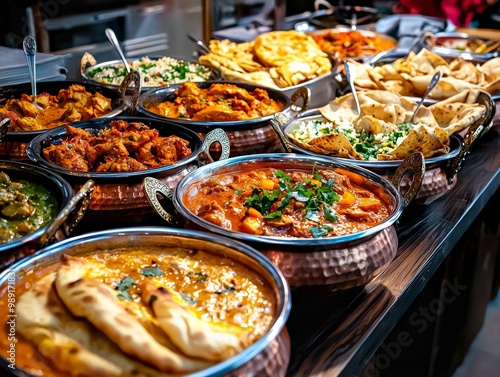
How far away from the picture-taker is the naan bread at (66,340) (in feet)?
2.96

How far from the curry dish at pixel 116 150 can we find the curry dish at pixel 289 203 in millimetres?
177

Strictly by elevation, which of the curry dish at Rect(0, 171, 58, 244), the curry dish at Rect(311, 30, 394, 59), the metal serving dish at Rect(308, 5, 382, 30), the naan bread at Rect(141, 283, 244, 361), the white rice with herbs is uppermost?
the naan bread at Rect(141, 283, 244, 361)

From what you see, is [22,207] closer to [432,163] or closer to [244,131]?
[244,131]

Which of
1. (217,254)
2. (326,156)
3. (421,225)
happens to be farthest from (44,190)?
(421,225)

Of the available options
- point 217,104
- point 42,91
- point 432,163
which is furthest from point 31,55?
point 432,163

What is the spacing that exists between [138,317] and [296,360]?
417mm

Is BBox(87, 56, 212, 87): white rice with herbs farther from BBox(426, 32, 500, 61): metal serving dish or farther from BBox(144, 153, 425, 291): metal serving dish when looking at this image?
BBox(426, 32, 500, 61): metal serving dish

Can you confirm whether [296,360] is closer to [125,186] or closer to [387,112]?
[125,186]

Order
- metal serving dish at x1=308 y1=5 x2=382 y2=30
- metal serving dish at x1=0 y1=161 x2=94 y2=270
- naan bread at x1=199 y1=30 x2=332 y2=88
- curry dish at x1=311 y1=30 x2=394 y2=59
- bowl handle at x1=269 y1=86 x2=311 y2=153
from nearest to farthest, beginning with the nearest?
metal serving dish at x1=0 y1=161 x2=94 y2=270 < bowl handle at x1=269 y1=86 x2=311 y2=153 < naan bread at x1=199 y1=30 x2=332 y2=88 < curry dish at x1=311 y1=30 x2=394 y2=59 < metal serving dish at x1=308 y1=5 x2=382 y2=30

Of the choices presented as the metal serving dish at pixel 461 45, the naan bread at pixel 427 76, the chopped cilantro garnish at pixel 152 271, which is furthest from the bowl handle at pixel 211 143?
the metal serving dish at pixel 461 45

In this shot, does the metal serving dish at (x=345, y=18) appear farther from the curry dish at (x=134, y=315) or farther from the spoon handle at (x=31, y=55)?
the curry dish at (x=134, y=315)

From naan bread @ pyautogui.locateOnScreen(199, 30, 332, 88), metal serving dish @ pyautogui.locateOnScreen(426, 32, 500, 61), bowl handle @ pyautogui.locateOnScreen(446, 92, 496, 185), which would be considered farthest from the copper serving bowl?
metal serving dish @ pyautogui.locateOnScreen(426, 32, 500, 61)

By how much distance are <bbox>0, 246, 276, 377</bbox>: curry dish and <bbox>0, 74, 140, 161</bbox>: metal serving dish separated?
71cm

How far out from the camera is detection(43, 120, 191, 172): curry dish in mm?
1616
